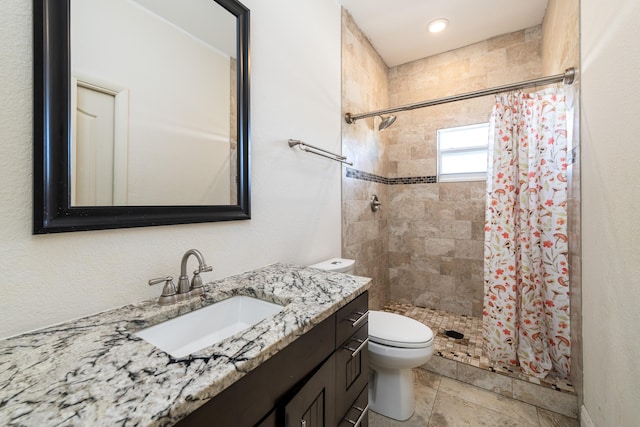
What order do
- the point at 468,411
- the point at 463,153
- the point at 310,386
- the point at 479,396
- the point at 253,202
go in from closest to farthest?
the point at 310,386 → the point at 253,202 → the point at 468,411 → the point at 479,396 → the point at 463,153

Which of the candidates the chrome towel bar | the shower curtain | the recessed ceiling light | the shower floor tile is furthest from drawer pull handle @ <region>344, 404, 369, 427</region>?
the recessed ceiling light

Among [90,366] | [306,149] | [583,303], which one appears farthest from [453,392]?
[90,366]

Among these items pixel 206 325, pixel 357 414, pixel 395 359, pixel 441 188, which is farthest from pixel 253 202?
pixel 441 188

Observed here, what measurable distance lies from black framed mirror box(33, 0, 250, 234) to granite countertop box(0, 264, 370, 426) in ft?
0.95

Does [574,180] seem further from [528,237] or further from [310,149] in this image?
[310,149]

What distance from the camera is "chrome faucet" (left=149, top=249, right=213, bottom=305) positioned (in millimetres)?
870

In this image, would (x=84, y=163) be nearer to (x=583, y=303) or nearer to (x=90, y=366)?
(x=90, y=366)

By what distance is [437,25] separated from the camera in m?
2.27

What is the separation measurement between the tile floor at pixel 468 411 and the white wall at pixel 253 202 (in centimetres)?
110

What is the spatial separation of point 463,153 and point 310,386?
2.62 metres

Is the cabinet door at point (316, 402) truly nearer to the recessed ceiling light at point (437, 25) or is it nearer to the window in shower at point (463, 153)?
the window in shower at point (463, 153)

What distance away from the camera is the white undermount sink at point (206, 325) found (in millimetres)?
805

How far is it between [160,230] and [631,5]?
1807 mm

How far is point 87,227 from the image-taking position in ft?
2.49
